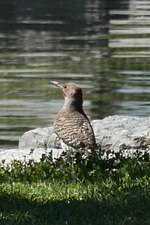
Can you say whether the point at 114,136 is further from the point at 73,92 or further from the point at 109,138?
the point at 73,92

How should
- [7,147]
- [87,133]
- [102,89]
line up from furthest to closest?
[102,89] → [7,147] → [87,133]

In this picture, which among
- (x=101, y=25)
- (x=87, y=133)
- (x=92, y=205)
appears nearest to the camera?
(x=92, y=205)

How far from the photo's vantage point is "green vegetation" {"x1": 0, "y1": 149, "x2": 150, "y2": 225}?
802 centimetres

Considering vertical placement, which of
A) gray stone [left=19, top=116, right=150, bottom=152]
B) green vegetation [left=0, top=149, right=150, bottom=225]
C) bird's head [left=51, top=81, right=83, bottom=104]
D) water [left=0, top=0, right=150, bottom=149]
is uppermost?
bird's head [left=51, top=81, right=83, bottom=104]

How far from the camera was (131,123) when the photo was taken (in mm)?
14609

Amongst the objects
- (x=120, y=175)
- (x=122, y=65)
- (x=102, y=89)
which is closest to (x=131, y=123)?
(x=120, y=175)

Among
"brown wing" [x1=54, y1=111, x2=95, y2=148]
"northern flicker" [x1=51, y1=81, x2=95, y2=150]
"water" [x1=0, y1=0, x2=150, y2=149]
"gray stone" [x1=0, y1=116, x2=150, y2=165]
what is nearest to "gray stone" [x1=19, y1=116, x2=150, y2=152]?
"gray stone" [x1=0, y1=116, x2=150, y2=165]

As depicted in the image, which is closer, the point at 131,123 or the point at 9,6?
the point at 131,123

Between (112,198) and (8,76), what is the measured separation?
14820mm

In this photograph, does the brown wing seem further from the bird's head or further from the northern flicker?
the bird's head

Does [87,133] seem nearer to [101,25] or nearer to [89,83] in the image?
[89,83]

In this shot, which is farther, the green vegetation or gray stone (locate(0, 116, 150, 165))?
gray stone (locate(0, 116, 150, 165))

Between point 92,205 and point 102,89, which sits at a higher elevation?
point 92,205

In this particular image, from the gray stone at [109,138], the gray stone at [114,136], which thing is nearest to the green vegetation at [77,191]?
the gray stone at [109,138]
